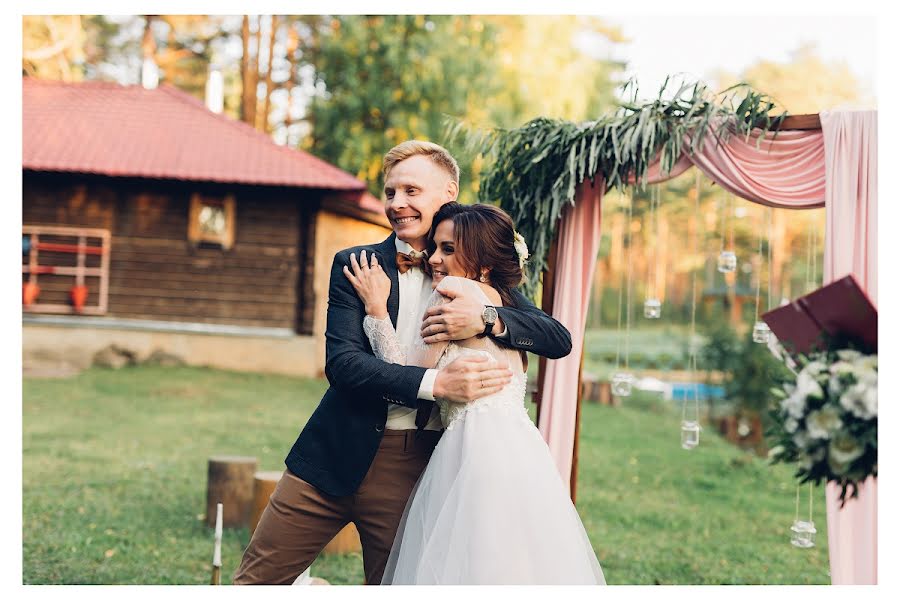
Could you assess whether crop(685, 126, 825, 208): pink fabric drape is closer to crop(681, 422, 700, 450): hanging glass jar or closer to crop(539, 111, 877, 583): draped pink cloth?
crop(539, 111, 877, 583): draped pink cloth

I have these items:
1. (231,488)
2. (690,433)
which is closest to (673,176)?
(690,433)

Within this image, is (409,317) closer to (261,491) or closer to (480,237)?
(480,237)

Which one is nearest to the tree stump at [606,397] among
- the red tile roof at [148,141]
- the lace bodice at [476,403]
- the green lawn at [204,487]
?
the green lawn at [204,487]

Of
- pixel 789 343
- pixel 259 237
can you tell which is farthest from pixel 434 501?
pixel 259 237

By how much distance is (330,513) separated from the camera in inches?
123

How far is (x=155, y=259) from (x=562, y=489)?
45.4 ft

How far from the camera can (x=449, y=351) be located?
3.01 meters

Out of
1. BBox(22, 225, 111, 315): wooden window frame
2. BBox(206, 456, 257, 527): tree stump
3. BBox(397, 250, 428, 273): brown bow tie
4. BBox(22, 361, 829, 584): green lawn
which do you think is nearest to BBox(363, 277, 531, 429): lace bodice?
BBox(397, 250, 428, 273): brown bow tie

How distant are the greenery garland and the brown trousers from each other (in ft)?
6.61

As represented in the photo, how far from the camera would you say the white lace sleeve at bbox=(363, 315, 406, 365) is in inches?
118

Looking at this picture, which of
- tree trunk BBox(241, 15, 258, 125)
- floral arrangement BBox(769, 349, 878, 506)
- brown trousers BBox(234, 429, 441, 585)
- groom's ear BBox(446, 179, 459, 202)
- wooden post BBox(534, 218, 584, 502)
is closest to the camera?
floral arrangement BBox(769, 349, 878, 506)

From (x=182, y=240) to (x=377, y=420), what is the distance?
44.0 ft

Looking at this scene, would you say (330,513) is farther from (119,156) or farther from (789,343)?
(119,156)
